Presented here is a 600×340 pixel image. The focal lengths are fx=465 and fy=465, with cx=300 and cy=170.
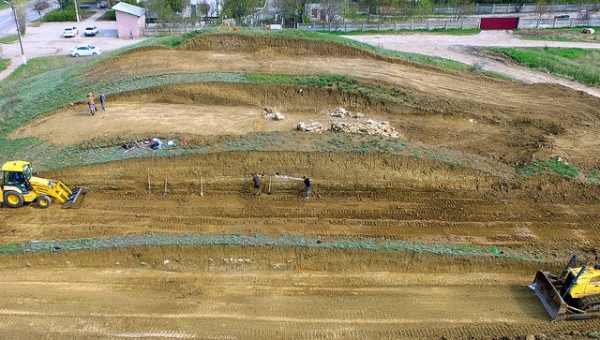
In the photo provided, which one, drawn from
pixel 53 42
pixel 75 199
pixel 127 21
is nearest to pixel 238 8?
pixel 127 21

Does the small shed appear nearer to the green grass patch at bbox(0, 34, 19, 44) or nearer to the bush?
the green grass patch at bbox(0, 34, 19, 44)

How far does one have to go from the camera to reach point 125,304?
14.6m

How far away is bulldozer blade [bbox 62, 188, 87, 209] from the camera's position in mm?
18780

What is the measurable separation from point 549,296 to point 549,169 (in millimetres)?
7941

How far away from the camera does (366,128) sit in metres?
22.6

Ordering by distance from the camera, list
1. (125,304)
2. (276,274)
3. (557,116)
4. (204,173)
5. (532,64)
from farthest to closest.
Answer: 1. (532,64)
2. (557,116)
3. (204,173)
4. (276,274)
5. (125,304)

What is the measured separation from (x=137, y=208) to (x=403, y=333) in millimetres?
11445

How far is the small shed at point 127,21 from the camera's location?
145 feet

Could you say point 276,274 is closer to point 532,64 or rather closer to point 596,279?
point 596,279

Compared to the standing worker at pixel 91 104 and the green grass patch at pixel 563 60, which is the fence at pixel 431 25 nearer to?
the green grass patch at pixel 563 60

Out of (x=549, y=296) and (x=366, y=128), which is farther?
(x=366, y=128)

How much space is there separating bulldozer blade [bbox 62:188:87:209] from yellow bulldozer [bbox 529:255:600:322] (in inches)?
691

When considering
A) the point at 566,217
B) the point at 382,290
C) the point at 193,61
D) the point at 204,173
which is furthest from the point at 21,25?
the point at 566,217

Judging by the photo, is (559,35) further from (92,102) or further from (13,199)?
(13,199)
